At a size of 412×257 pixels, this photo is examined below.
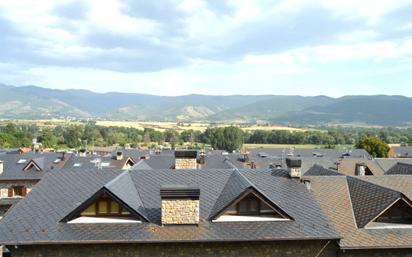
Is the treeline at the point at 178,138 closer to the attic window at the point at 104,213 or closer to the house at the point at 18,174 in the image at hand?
the house at the point at 18,174

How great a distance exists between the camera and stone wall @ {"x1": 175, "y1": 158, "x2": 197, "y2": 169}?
65.1 ft

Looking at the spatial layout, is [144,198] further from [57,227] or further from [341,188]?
[341,188]

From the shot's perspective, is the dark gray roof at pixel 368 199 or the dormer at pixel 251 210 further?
the dark gray roof at pixel 368 199

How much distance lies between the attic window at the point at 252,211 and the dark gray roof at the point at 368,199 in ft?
10.3

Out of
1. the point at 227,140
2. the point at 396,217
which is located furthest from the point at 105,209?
the point at 227,140

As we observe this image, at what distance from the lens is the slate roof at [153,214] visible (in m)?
13.7

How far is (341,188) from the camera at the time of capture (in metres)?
18.1

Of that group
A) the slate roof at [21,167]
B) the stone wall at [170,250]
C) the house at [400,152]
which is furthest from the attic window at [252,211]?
the house at [400,152]

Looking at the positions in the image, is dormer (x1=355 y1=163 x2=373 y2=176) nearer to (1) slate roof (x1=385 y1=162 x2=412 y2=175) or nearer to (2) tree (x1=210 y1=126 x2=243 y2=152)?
(1) slate roof (x1=385 y1=162 x2=412 y2=175)

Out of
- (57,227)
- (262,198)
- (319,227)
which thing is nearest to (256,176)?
(262,198)

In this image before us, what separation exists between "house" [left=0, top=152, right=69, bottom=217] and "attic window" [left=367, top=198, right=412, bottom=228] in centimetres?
3227

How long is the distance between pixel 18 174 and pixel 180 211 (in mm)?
34339

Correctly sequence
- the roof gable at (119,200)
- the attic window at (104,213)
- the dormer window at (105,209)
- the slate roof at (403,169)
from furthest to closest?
the slate roof at (403,169) → the dormer window at (105,209) → the attic window at (104,213) → the roof gable at (119,200)

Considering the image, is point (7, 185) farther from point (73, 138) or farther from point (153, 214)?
point (73, 138)
